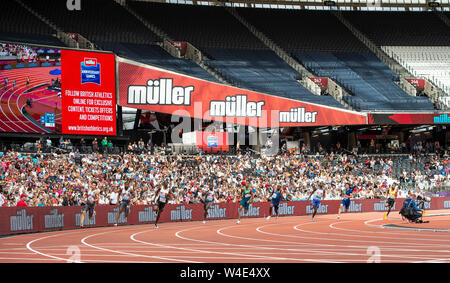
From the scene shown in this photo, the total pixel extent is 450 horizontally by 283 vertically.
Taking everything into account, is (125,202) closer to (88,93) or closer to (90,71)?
(88,93)

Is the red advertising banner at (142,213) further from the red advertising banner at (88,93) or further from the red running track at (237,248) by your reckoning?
the red advertising banner at (88,93)

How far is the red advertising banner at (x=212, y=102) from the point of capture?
41303 mm

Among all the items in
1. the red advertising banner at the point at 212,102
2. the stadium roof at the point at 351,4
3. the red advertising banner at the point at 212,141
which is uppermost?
the stadium roof at the point at 351,4

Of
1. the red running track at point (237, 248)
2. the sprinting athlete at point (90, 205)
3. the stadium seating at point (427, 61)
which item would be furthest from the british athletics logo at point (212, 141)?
the red running track at point (237, 248)

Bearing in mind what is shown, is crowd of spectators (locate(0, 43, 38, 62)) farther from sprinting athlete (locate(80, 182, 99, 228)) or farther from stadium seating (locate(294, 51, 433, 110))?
stadium seating (locate(294, 51, 433, 110))

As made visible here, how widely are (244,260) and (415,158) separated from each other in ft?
127

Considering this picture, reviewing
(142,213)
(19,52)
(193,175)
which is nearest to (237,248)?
(142,213)

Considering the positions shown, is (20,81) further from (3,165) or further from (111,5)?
(111,5)

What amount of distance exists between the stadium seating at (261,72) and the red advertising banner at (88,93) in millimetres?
10992

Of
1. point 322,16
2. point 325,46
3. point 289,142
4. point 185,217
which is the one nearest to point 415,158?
point 289,142

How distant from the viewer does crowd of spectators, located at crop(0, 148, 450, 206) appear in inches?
1142

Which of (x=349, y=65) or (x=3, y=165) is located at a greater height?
(x=349, y=65)

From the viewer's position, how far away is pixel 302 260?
39.4 feet

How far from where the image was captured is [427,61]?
5541 centimetres
